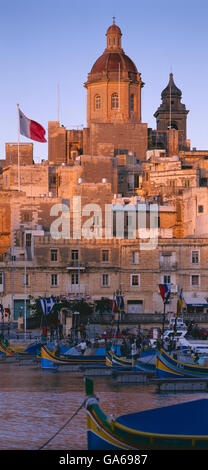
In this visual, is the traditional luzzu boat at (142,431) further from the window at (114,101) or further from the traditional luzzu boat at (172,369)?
the window at (114,101)

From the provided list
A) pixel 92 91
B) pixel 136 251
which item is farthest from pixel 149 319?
pixel 92 91

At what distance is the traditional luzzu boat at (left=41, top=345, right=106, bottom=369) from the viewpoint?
49.8 m

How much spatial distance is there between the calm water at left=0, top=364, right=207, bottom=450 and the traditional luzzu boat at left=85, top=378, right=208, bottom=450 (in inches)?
275

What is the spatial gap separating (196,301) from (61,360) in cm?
2799

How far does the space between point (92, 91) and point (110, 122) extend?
5326mm

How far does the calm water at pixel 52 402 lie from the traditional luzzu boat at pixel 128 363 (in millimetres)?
1482

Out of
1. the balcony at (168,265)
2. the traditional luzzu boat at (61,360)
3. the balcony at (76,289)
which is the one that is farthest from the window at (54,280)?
the traditional luzzu boat at (61,360)

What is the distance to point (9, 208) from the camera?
89312 mm

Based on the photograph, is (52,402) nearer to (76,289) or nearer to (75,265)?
(76,289)

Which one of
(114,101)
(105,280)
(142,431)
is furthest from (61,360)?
(114,101)

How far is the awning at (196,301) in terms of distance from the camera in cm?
7531

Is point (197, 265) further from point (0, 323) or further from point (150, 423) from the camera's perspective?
point (150, 423)

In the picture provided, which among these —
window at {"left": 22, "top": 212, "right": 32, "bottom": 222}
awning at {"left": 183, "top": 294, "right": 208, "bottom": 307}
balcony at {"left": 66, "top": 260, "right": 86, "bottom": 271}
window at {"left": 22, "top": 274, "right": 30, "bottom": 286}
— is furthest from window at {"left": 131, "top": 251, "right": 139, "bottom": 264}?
window at {"left": 22, "top": 212, "right": 32, "bottom": 222}

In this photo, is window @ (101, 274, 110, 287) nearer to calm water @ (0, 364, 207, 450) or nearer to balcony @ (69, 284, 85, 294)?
balcony @ (69, 284, 85, 294)
